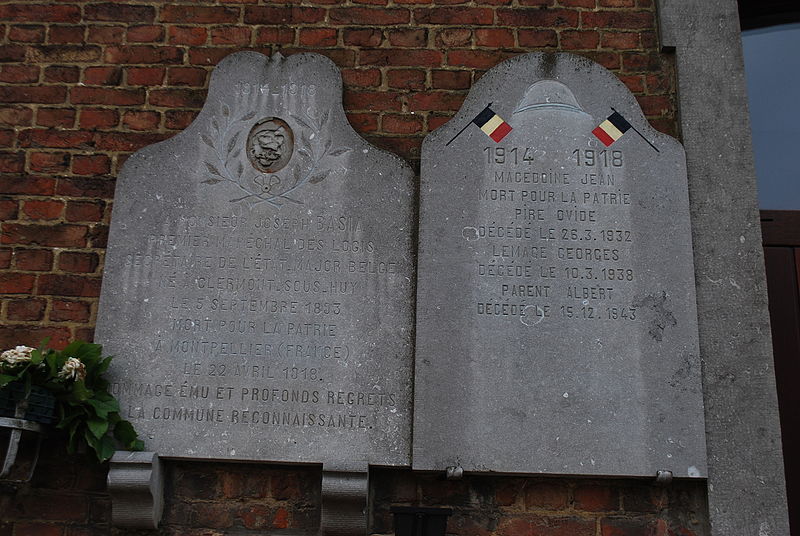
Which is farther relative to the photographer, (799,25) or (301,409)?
(799,25)

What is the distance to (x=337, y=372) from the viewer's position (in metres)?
3.25

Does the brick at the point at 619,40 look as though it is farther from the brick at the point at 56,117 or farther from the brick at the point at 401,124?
the brick at the point at 56,117

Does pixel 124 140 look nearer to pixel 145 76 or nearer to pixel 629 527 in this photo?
pixel 145 76

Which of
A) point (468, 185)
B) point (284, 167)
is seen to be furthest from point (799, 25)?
point (284, 167)

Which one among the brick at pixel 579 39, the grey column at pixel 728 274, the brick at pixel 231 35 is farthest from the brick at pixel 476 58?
the brick at pixel 231 35

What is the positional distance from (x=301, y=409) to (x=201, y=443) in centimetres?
40

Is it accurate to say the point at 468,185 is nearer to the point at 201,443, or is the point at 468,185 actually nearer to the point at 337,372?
the point at 337,372

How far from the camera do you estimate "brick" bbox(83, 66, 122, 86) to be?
147 inches

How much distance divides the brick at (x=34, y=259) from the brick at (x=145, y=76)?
87cm

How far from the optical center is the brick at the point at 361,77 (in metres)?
3.73

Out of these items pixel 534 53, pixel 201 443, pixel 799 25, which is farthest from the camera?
pixel 799 25

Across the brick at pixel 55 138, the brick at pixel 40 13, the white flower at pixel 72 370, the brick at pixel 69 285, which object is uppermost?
the brick at pixel 40 13

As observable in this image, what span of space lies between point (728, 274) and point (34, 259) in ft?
9.60

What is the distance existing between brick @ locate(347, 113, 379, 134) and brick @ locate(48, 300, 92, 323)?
1.39 m
